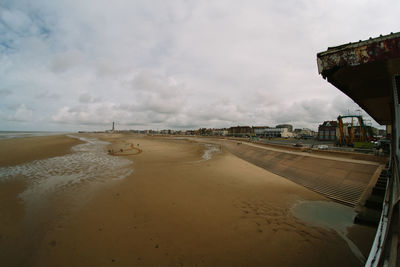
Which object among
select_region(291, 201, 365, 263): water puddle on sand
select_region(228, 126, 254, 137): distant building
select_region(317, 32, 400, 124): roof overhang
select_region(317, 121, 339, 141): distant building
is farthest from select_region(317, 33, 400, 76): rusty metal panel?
select_region(228, 126, 254, 137): distant building

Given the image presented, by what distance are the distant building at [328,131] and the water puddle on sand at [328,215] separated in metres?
63.7

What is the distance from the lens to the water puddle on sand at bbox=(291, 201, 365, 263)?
7.21m

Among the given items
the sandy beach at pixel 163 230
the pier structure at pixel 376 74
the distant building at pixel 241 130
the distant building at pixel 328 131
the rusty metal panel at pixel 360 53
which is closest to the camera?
the pier structure at pixel 376 74

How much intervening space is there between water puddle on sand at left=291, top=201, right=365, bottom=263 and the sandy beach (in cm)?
18

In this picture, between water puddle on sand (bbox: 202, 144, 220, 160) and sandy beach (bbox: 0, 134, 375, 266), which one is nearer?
sandy beach (bbox: 0, 134, 375, 266)

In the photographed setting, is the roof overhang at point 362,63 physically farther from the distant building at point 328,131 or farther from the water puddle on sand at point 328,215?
the distant building at point 328,131

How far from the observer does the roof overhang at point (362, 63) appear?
2818mm

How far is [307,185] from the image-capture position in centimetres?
1315

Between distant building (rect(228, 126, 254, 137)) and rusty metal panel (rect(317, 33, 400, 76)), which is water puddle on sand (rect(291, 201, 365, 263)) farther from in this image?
distant building (rect(228, 126, 254, 137))

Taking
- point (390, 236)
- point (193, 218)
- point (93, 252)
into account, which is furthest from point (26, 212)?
point (390, 236)

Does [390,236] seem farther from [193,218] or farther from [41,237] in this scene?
[41,237]

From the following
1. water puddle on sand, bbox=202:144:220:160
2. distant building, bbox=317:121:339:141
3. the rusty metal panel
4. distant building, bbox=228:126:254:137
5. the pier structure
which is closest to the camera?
the pier structure


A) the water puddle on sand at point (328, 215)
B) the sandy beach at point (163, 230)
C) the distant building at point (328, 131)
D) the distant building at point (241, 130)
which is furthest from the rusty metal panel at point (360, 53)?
the distant building at point (241, 130)

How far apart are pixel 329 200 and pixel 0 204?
20112mm
